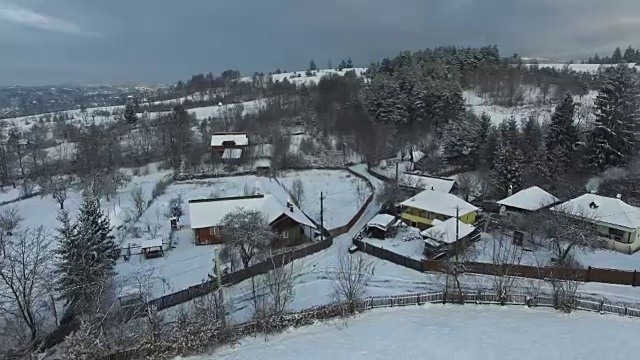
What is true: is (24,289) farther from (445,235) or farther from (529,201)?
(529,201)

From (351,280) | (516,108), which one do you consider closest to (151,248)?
(351,280)

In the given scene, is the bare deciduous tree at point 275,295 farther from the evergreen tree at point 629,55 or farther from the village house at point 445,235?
the evergreen tree at point 629,55

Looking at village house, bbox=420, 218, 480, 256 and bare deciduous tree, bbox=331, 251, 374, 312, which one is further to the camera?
village house, bbox=420, 218, 480, 256

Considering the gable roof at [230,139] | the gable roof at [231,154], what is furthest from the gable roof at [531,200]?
the gable roof at [230,139]

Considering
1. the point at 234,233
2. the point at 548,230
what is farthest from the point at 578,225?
the point at 234,233

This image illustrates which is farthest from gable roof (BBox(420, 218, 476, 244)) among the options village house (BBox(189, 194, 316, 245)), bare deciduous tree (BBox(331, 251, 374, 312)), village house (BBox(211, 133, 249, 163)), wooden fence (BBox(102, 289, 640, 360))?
village house (BBox(211, 133, 249, 163))

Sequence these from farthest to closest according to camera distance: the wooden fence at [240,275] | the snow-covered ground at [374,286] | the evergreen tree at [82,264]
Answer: the snow-covered ground at [374,286], the wooden fence at [240,275], the evergreen tree at [82,264]

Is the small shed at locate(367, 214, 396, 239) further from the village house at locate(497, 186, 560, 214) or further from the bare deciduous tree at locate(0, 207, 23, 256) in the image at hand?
the bare deciduous tree at locate(0, 207, 23, 256)
